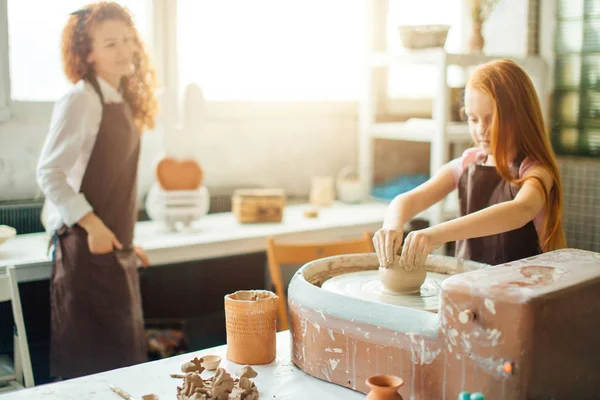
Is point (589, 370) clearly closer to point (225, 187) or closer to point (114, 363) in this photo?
point (114, 363)

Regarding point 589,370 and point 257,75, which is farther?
point 257,75

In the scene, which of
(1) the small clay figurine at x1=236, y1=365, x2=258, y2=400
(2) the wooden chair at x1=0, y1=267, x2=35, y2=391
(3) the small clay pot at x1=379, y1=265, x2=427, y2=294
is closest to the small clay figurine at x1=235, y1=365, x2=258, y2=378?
(1) the small clay figurine at x1=236, y1=365, x2=258, y2=400

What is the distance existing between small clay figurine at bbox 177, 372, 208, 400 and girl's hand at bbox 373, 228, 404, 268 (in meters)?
0.47

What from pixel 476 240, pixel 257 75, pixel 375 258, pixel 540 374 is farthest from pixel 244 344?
pixel 257 75

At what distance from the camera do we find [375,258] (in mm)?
1809

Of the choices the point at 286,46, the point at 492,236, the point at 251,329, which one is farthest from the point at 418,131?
the point at 251,329

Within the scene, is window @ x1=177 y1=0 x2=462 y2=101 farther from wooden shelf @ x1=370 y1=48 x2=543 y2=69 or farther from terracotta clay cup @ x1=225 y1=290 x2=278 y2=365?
terracotta clay cup @ x1=225 y1=290 x2=278 y2=365

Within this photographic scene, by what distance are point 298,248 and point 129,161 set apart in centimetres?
64

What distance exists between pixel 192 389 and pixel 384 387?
375 mm

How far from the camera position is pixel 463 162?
210 centimetres

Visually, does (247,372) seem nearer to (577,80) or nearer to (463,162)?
(463,162)

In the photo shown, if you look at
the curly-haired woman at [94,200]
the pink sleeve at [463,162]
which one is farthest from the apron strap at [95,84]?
the pink sleeve at [463,162]

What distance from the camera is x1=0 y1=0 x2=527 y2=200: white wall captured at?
3480 millimetres

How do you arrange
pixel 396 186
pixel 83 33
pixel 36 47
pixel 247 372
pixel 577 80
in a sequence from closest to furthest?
1. pixel 247 372
2. pixel 83 33
3. pixel 36 47
4. pixel 577 80
5. pixel 396 186
